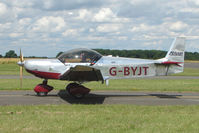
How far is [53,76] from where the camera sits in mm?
11844

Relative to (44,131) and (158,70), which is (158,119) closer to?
(44,131)

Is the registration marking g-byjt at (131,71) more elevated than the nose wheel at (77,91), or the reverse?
the registration marking g-byjt at (131,71)

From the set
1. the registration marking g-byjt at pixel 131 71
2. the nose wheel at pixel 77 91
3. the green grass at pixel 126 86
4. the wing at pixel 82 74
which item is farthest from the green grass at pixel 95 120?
the green grass at pixel 126 86

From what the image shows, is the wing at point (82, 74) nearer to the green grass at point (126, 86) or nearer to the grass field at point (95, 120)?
the grass field at point (95, 120)

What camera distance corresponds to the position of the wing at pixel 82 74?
1018 centimetres

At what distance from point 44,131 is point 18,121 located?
1201mm

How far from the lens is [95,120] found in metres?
7.04

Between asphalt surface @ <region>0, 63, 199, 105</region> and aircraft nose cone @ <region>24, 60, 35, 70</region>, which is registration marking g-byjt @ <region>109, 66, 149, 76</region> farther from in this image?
aircraft nose cone @ <region>24, 60, 35, 70</region>

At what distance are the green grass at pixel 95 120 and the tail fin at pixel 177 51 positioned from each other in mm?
4259

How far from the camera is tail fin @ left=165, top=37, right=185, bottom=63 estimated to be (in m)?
13.0

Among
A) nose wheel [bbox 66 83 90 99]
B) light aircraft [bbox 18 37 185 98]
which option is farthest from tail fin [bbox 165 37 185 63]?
nose wheel [bbox 66 83 90 99]

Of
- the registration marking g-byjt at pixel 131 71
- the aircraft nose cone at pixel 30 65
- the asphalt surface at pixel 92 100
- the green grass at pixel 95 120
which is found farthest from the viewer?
the registration marking g-byjt at pixel 131 71

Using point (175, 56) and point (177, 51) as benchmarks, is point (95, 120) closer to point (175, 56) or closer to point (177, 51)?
point (175, 56)

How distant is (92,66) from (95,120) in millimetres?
5057
